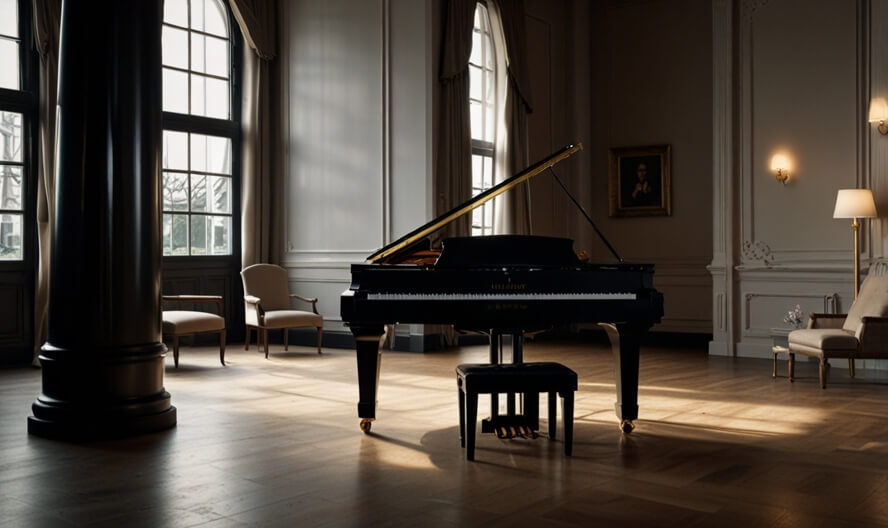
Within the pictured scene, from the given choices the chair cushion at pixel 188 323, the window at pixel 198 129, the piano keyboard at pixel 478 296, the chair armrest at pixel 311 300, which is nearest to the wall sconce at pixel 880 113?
the piano keyboard at pixel 478 296

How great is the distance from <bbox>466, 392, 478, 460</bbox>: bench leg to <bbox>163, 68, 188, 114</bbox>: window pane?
5.91 metres

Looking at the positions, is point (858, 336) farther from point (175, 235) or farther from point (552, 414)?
point (175, 235)

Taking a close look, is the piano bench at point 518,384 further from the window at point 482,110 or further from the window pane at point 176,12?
the window pane at point 176,12

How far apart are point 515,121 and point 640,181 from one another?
1619mm

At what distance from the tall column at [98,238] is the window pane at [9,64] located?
3.62 m

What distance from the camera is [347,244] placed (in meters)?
9.19

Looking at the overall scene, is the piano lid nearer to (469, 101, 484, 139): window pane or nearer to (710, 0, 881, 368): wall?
(710, 0, 881, 368): wall

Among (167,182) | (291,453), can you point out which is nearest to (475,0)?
(167,182)

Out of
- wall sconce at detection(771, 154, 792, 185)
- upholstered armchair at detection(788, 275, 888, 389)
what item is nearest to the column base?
upholstered armchair at detection(788, 275, 888, 389)

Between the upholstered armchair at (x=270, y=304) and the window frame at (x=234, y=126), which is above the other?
the window frame at (x=234, y=126)

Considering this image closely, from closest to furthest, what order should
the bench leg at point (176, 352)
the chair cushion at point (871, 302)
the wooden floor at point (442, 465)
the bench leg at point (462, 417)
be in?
the wooden floor at point (442, 465)
the bench leg at point (462, 417)
the chair cushion at point (871, 302)
the bench leg at point (176, 352)

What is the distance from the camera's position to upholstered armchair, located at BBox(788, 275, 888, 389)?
650cm

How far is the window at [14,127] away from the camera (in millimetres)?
7605

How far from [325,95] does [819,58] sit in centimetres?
475
